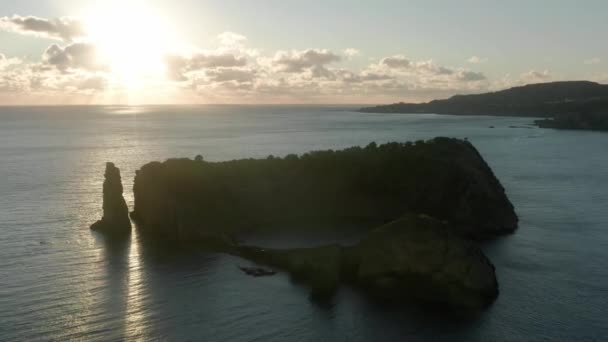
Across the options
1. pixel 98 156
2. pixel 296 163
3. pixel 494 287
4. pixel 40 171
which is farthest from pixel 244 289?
pixel 98 156

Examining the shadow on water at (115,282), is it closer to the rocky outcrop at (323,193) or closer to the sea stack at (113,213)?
the sea stack at (113,213)

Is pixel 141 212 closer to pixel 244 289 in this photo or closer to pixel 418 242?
pixel 244 289

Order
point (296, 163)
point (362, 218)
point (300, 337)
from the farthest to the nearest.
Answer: point (296, 163)
point (362, 218)
point (300, 337)

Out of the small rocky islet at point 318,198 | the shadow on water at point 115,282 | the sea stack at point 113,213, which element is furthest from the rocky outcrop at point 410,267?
the sea stack at point 113,213

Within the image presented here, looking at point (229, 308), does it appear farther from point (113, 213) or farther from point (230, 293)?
point (113, 213)

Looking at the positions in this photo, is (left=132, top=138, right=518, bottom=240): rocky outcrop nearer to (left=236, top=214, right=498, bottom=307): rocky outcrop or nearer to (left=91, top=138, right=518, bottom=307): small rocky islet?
(left=91, top=138, right=518, bottom=307): small rocky islet

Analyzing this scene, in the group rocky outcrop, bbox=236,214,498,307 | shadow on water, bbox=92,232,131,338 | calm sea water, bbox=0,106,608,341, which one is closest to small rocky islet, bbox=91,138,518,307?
rocky outcrop, bbox=236,214,498,307

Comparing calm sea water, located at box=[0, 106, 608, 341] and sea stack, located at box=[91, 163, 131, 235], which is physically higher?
sea stack, located at box=[91, 163, 131, 235]
